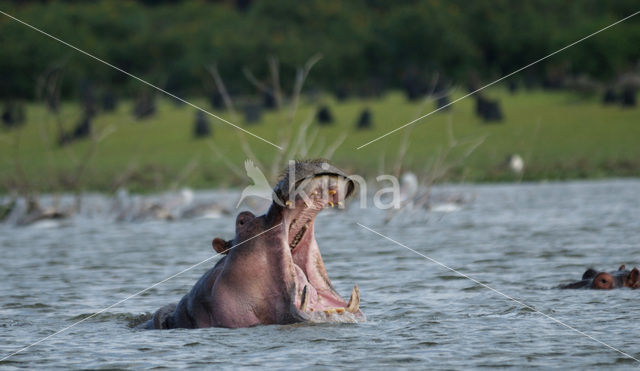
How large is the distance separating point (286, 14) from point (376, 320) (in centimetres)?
5691

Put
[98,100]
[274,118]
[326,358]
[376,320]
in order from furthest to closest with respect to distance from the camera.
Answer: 1. [98,100]
2. [274,118]
3. [376,320]
4. [326,358]

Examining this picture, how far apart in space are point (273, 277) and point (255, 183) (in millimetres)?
818

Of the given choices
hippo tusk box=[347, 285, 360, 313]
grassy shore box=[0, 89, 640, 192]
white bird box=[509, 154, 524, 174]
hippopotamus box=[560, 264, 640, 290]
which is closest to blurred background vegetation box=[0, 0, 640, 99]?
grassy shore box=[0, 89, 640, 192]

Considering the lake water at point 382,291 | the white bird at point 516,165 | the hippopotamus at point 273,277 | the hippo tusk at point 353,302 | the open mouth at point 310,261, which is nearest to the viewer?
the open mouth at point 310,261

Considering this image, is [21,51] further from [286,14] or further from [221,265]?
[221,265]

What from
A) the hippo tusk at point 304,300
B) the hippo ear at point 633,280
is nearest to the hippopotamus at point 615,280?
the hippo ear at point 633,280

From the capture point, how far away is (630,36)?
38281 millimetres

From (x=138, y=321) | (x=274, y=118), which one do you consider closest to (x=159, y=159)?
(x=274, y=118)

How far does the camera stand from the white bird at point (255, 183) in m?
7.42

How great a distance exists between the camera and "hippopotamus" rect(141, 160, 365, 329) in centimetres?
691

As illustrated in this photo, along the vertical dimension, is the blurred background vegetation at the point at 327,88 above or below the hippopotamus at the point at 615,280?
above

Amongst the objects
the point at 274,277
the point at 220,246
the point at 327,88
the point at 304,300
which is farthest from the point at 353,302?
the point at 327,88

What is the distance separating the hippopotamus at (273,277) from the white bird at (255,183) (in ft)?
1.28

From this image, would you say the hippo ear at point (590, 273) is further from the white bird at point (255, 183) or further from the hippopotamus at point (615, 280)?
the white bird at point (255, 183)
